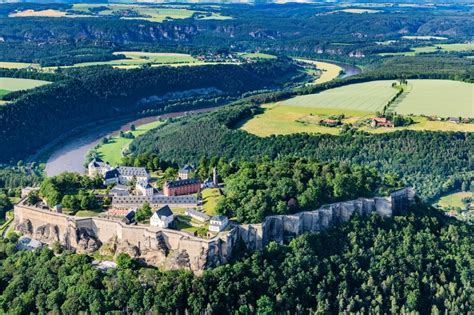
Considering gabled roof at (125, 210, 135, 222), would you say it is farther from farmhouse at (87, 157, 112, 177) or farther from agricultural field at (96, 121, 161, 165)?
agricultural field at (96, 121, 161, 165)

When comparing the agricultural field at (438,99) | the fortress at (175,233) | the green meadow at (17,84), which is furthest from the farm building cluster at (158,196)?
the green meadow at (17,84)

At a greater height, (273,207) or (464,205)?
(273,207)

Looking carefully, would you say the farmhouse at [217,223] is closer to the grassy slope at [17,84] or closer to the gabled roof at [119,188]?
the gabled roof at [119,188]

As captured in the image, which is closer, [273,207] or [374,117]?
[273,207]

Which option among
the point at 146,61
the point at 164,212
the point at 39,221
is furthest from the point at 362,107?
the point at 146,61

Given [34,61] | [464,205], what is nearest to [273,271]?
[464,205]

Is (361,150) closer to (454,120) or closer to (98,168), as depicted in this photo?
(454,120)

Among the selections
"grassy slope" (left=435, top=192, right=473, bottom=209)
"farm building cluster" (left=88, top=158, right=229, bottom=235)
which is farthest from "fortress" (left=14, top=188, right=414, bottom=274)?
"grassy slope" (left=435, top=192, right=473, bottom=209)

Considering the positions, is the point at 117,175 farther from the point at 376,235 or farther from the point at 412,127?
the point at 412,127
